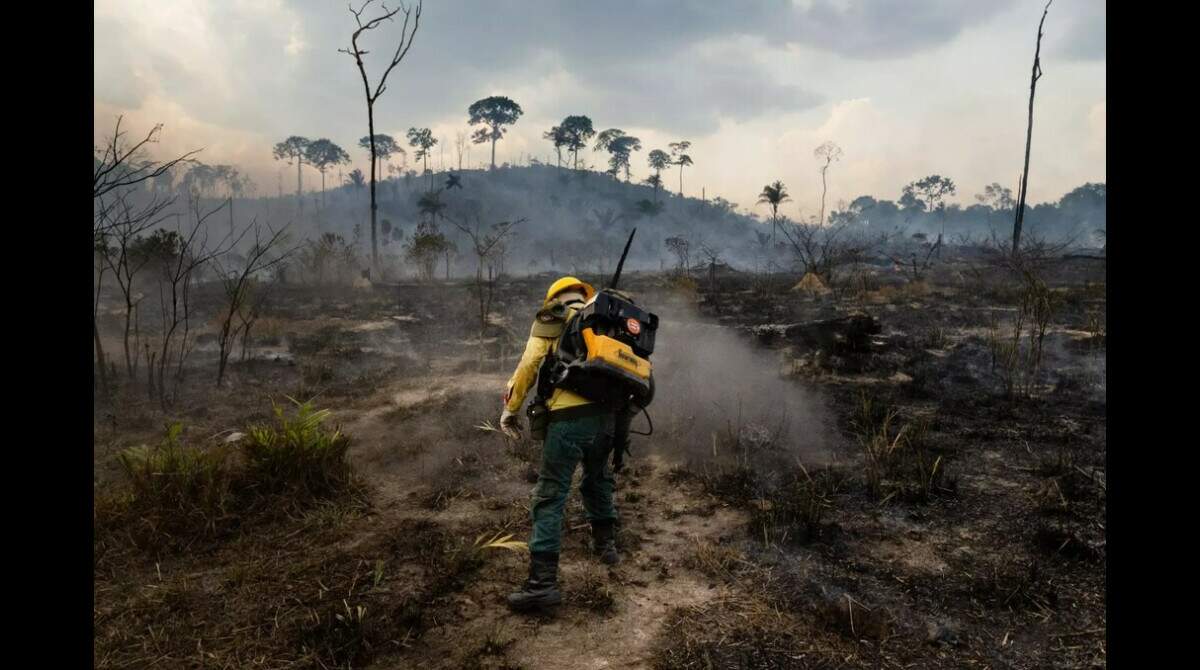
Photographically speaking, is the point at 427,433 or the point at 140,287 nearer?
the point at 427,433

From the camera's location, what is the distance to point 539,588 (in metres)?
2.96

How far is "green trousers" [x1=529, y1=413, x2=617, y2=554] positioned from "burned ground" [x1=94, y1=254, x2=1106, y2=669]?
36 centimetres

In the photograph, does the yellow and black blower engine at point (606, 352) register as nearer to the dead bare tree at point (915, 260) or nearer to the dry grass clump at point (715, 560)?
the dry grass clump at point (715, 560)

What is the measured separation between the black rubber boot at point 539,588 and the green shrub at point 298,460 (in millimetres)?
2050

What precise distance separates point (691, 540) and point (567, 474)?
3.74ft

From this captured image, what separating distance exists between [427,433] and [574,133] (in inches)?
2872

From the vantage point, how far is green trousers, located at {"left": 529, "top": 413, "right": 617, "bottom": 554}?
3061 millimetres

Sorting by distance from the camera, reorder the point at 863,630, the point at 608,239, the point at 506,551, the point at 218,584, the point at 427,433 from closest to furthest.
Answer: the point at 863,630 → the point at 218,584 → the point at 506,551 → the point at 427,433 → the point at 608,239

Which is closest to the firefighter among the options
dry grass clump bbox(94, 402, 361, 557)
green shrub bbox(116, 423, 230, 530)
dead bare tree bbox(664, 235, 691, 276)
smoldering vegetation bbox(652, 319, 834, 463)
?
dry grass clump bbox(94, 402, 361, 557)

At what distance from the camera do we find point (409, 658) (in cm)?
257

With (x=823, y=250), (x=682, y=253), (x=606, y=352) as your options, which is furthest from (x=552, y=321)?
(x=682, y=253)
